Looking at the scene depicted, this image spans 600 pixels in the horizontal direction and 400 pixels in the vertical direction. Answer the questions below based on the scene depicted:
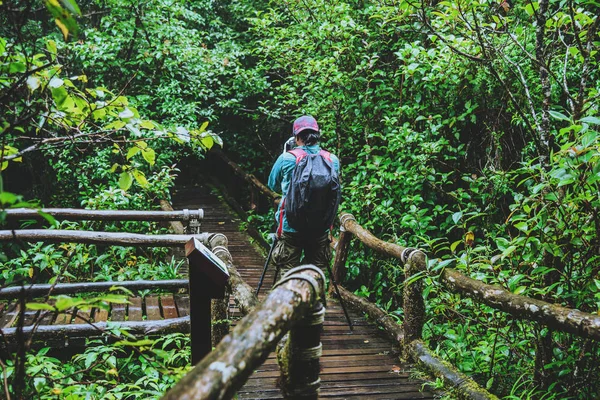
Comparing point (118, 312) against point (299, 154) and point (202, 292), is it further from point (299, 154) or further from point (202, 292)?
point (202, 292)

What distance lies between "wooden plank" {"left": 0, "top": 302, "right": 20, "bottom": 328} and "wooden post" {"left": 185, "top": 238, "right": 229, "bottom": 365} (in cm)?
315

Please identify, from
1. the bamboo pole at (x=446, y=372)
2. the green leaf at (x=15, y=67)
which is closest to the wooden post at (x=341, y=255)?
the bamboo pole at (x=446, y=372)

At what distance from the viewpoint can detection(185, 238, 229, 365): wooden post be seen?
2578mm

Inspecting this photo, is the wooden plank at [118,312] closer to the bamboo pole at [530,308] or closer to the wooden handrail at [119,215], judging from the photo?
the wooden handrail at [119,215]

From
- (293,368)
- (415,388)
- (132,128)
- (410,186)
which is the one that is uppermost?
(132,128)

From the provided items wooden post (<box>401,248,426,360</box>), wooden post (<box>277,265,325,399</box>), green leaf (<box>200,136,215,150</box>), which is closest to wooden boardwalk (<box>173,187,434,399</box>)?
wooden post (<box>401,248,426,360</box>)

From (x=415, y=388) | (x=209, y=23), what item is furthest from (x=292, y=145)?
(x=209, y=23)

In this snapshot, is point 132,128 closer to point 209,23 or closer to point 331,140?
point 331,140

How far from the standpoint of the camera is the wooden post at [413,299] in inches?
168

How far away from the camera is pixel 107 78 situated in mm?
9180

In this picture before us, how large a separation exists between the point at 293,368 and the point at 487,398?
1.87 meters

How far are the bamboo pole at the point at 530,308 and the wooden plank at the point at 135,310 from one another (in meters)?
3.25

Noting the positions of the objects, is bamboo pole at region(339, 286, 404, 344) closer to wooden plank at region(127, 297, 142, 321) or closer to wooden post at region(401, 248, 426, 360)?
wooden post at region(401, 248, 426, 360)

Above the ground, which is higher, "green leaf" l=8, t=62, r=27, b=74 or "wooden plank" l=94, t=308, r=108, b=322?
"green leaf" l=8, t=62, r=27, b=74
